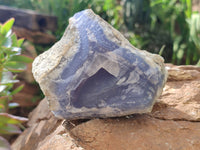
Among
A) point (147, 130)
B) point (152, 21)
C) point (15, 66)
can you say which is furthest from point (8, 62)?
point (152, 21)

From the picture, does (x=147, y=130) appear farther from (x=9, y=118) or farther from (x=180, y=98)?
(x=9, y=118)

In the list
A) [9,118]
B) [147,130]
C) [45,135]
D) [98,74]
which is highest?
[98,74]

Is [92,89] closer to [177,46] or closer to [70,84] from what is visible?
[70,84]

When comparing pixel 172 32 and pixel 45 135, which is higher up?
pixel 172 32

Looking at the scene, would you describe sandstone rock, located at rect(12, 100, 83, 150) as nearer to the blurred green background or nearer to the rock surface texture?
the rock surface texture

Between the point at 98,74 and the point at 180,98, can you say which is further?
the point at 180,98

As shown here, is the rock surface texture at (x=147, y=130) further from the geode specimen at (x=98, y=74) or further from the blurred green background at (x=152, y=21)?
the blurred green background at (x=152, y=21)

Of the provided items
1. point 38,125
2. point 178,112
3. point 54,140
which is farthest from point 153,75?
point 38,125
